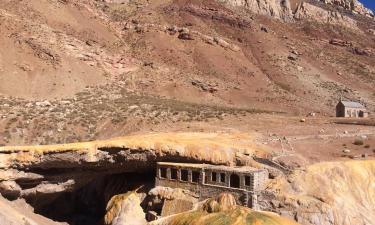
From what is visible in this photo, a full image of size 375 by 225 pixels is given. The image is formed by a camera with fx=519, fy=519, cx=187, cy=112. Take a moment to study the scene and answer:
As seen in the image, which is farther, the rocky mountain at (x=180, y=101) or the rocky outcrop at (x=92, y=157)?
the rocky outcrop at (x=92, y=157)

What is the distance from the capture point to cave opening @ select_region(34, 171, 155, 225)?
35.8 meters

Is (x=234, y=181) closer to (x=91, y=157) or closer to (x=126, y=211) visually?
(x=126, y=211)

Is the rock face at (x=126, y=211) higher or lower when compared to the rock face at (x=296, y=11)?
lower

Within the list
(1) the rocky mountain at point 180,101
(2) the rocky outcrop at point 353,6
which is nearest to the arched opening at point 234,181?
(1) the rocky mountain at point 180,101

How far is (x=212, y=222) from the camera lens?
2506 cm

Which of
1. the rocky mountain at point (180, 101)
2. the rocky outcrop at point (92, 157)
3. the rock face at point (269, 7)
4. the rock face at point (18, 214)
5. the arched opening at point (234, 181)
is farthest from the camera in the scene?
the rock face at point (269, 7)

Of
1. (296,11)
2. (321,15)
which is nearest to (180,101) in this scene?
(296,11)

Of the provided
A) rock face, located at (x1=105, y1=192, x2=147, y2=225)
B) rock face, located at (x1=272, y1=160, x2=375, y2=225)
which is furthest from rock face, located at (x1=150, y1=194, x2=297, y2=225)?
rock face, located at (x1=105, y1=192, x2=147, y2=225)

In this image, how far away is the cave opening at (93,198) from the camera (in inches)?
1409

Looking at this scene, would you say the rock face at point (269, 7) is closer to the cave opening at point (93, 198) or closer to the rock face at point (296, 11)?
the rock face at point (296, 11)

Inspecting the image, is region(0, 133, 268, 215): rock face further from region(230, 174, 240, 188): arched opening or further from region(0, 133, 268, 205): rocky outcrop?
region(230, 174, 240, 188): arched opening

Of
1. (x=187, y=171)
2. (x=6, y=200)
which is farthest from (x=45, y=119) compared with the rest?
(x=187, y=171)

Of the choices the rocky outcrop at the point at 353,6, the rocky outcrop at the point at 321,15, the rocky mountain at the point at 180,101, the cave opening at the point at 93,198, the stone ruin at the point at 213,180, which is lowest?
the cave opening at the point at 93,198

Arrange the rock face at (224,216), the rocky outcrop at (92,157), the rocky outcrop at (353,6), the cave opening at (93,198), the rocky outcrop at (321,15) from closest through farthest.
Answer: the rock face at (224,216) < the rocky outcrop at (92,157) < the cave opening at (93,198) < the rocky outcrop at (321,15) < the rocky outcrop at (353,6)
